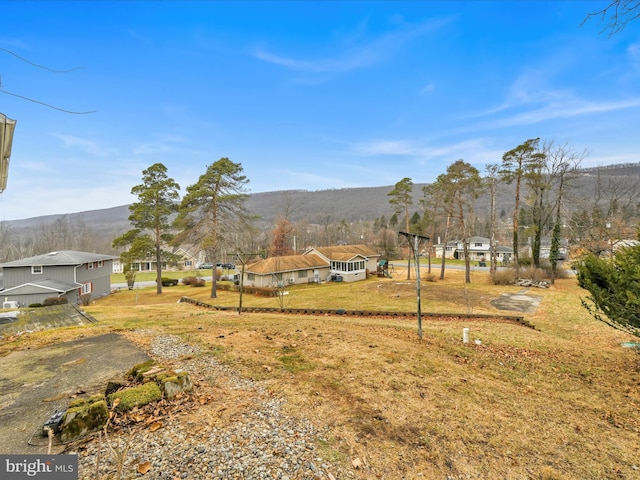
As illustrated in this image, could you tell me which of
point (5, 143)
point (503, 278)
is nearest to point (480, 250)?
point (503, 278)

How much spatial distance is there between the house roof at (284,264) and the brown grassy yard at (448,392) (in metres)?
20.2

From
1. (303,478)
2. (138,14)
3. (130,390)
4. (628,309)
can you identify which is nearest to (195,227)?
(138,14)

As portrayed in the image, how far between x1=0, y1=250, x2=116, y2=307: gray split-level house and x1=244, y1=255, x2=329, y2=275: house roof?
623 inches

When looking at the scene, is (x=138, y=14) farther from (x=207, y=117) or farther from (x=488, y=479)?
(x=207, y=117)

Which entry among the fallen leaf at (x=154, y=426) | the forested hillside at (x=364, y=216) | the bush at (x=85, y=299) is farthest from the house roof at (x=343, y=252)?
the fallen leaf at (x=154, y=426)

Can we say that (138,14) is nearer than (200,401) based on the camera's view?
No

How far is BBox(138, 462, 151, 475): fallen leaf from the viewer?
138 inches

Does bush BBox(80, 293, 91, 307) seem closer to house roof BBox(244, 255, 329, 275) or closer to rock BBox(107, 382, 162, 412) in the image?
house roof BBox(244, 255, 329, 275)

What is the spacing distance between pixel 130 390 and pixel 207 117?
119 ft

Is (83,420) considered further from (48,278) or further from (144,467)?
(48,278)

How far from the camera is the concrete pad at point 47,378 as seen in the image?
4.45 m

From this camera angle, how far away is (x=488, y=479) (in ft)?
12.5

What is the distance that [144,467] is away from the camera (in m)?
3.57

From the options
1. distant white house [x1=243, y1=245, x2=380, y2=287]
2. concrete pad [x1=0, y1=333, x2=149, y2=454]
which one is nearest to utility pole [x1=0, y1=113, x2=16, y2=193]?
concrete pad [x1=0, y1=333, x2=149, y2=454]
